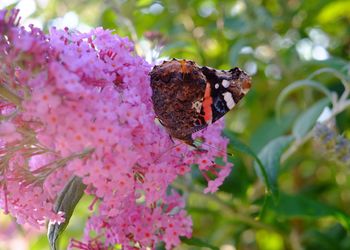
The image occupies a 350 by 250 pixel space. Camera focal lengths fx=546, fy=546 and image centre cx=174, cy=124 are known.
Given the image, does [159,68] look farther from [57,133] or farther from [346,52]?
[346,52]

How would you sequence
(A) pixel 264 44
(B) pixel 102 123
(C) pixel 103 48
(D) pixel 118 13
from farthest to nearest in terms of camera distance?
1. (A) pixel 264 44
2. (D) pixel 118 13
3. (C) pixel 103 48
4. (B) pixel 102 123

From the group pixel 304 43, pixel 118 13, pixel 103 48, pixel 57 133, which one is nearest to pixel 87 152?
pixel 57 133

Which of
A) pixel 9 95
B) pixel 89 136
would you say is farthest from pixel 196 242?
pixel 9 95

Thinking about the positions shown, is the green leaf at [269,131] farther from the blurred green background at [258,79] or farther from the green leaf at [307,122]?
the green leaf at [307,122]

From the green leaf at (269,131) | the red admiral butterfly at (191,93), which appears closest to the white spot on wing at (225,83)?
the red admiral butterfly at (191,93)

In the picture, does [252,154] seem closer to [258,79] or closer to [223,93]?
[223,93]

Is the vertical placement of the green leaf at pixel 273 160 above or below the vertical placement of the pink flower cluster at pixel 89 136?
below
